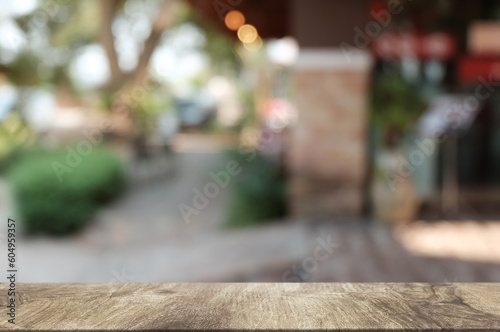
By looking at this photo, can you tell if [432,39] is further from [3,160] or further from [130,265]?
[3,160]

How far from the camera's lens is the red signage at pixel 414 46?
6.69m

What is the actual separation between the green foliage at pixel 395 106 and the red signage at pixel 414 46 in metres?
0.30

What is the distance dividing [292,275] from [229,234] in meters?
1.57

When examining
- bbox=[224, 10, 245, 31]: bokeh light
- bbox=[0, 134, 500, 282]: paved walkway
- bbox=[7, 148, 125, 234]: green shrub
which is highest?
bbox=[224, 10, 245, 31]: bokeh light

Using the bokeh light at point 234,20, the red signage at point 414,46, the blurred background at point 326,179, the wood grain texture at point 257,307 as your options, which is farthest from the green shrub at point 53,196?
the wood grain texture at point 257,307

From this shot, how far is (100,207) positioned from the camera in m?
8.45

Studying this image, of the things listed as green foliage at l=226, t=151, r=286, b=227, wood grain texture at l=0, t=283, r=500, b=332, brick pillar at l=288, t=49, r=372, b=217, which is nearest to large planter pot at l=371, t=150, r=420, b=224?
brick pillar at l=288, t=49, r=372, b=217

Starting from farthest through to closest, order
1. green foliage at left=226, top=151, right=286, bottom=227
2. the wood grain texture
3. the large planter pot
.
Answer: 1. green foliage at left=226, top=151, right=286, bottom=227
2. the large planter pot
3. the wood grain texture

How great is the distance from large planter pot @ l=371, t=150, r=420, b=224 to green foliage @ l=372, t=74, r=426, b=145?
30 cm

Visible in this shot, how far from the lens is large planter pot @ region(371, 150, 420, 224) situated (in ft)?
20.6

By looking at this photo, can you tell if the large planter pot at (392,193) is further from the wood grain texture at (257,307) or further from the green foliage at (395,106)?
the wood grain texture at (257,307)

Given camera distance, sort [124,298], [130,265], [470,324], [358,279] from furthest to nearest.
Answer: [130,265] → [358,279] → [124,298] → [470,324]

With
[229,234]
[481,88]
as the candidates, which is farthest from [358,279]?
[481,88]

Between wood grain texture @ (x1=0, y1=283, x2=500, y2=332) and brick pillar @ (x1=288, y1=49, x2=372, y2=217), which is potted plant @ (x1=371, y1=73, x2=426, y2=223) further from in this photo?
wood grain texture @ (x1=0, y1=283, x2=500, y2=332)
